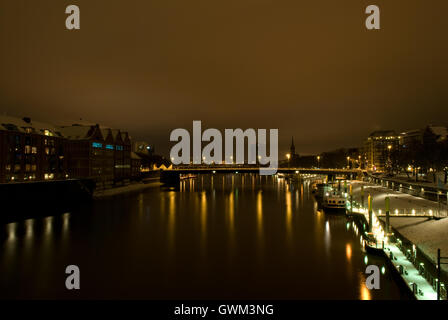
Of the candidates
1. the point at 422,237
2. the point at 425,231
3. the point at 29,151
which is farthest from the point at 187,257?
the point at 29,151

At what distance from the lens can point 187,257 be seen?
71.5ft

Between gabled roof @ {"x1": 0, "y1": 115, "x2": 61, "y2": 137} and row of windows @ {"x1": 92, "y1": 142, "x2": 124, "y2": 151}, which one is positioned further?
row of windows @ {"x1": 92, "y1": 142, "x2": 124, "y2": 151}

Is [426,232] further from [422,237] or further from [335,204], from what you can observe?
[335,204]

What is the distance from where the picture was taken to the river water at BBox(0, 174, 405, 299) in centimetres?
1617

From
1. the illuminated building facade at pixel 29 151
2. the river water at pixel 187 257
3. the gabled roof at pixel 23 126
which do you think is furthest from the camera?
the gabled roof at pixel 23 126

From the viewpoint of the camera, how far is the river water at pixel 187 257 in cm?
1617

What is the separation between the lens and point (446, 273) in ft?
48.4

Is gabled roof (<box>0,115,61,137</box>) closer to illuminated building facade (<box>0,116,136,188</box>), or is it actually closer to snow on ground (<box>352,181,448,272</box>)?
illuminated building facade (<box>0,116,136,188</box>)

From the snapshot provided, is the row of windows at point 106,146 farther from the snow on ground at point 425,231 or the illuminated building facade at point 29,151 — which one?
the snow on ground at point 425,231

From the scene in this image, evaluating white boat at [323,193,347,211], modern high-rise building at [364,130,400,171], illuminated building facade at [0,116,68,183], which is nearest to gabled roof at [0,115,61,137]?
illuminated building facade at [0,116,68,183]

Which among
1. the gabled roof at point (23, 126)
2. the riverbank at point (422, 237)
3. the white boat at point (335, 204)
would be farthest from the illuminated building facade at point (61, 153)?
the riverbank at point (422, 237)

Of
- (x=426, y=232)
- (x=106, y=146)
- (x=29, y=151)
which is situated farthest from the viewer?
(x=106, y=146)

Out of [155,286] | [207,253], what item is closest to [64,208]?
[207,253]

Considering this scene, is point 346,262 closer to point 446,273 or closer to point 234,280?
point 446,273
